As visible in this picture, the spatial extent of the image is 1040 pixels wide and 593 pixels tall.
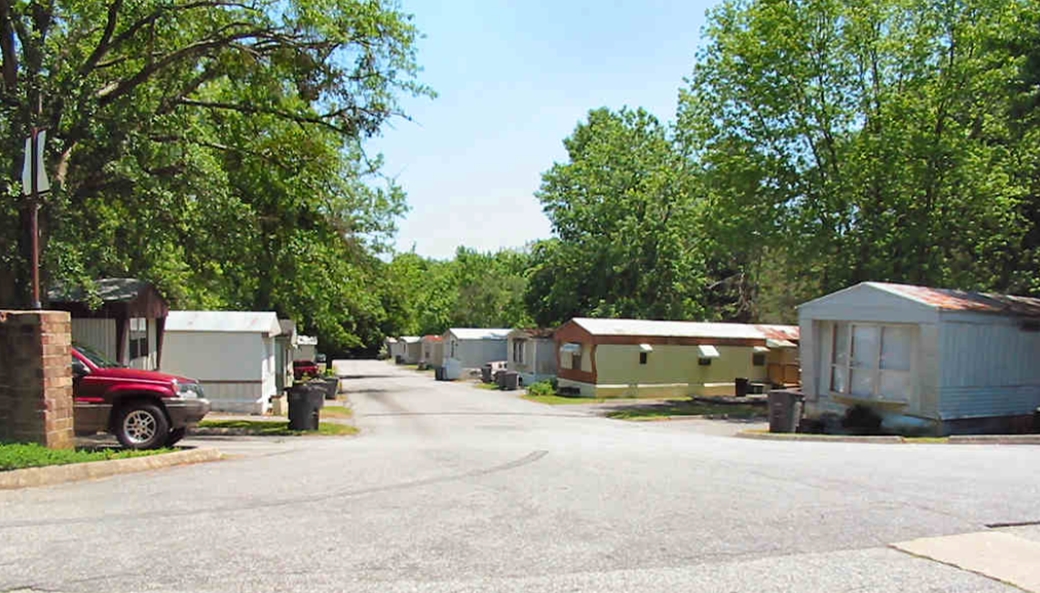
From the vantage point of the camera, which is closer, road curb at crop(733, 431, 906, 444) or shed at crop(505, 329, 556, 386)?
road curb at crop(733, 431, 906, 444)

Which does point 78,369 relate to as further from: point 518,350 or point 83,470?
point 518,350

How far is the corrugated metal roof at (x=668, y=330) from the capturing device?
34938mm

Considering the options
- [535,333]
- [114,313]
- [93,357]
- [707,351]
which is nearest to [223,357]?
[114,313]

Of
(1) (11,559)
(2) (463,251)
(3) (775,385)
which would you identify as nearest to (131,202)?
(1) (11,559)

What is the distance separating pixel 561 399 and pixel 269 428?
54.1 feet

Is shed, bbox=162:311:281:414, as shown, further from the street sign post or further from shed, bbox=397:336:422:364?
shed, bbox=397:336:422:364

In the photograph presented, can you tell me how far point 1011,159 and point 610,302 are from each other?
948 inches

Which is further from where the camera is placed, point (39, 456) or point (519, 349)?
point (519, 349)

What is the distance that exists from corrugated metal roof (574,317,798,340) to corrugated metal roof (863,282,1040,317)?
15919mm

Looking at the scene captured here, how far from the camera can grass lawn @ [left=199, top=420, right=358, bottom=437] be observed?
59.8 feet

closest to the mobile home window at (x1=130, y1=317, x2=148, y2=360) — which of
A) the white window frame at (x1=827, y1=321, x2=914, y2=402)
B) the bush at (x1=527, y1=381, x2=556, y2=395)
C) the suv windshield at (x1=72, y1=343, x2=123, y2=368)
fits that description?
the suv windshield at (x1=72, y1=343, x2=123, y2=368)

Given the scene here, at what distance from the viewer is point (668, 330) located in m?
36.0

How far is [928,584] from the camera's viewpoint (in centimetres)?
503

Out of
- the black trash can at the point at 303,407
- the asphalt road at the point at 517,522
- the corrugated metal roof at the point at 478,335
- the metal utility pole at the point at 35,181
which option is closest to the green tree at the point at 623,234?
the corrugated metal roof at the point at 478,335
